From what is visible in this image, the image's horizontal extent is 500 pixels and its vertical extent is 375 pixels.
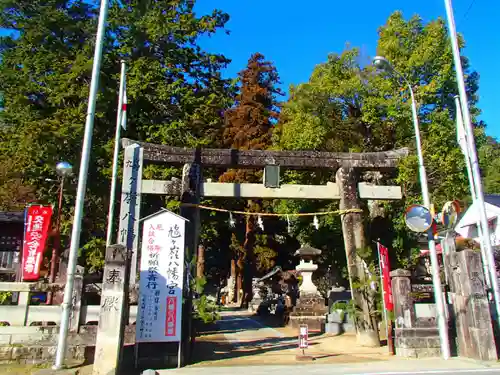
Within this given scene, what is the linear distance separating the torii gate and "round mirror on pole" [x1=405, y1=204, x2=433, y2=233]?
242 centimetres

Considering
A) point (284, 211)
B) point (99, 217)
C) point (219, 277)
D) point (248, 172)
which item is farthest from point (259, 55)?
point (219, 277)

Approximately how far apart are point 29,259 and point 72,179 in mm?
9357

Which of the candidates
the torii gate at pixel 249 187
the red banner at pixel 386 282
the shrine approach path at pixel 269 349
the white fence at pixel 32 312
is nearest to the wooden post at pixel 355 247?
the torii gate at pixel 249 187

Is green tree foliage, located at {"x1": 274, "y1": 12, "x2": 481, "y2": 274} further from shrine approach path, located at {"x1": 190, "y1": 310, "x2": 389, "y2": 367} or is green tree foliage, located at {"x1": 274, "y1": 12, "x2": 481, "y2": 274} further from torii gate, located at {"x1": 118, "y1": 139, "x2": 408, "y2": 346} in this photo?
shrine approach path, located at {"x1": 190, "y1": 310, "x2": 389, "y2": 367}

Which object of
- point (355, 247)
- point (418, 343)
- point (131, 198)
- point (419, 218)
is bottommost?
point (418, 343)

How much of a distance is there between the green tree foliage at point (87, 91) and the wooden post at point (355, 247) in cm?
922

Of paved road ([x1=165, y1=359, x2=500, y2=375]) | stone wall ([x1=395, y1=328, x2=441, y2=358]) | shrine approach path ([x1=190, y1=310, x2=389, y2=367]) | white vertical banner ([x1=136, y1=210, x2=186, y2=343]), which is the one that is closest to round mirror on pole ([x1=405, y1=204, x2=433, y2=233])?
stone wall ([x1=395, y1=328, x2=441, y2=358])

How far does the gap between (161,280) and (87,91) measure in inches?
535

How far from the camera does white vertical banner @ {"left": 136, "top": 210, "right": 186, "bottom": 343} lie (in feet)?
30.6

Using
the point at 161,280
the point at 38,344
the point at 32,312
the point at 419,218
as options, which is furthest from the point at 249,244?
the point at 38,344

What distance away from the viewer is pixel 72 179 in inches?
754

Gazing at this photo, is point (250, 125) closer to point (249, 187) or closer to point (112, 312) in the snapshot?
point (249, 187)

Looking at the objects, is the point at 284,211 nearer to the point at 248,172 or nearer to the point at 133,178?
the point at 248,172

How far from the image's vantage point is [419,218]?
10.8 meters
